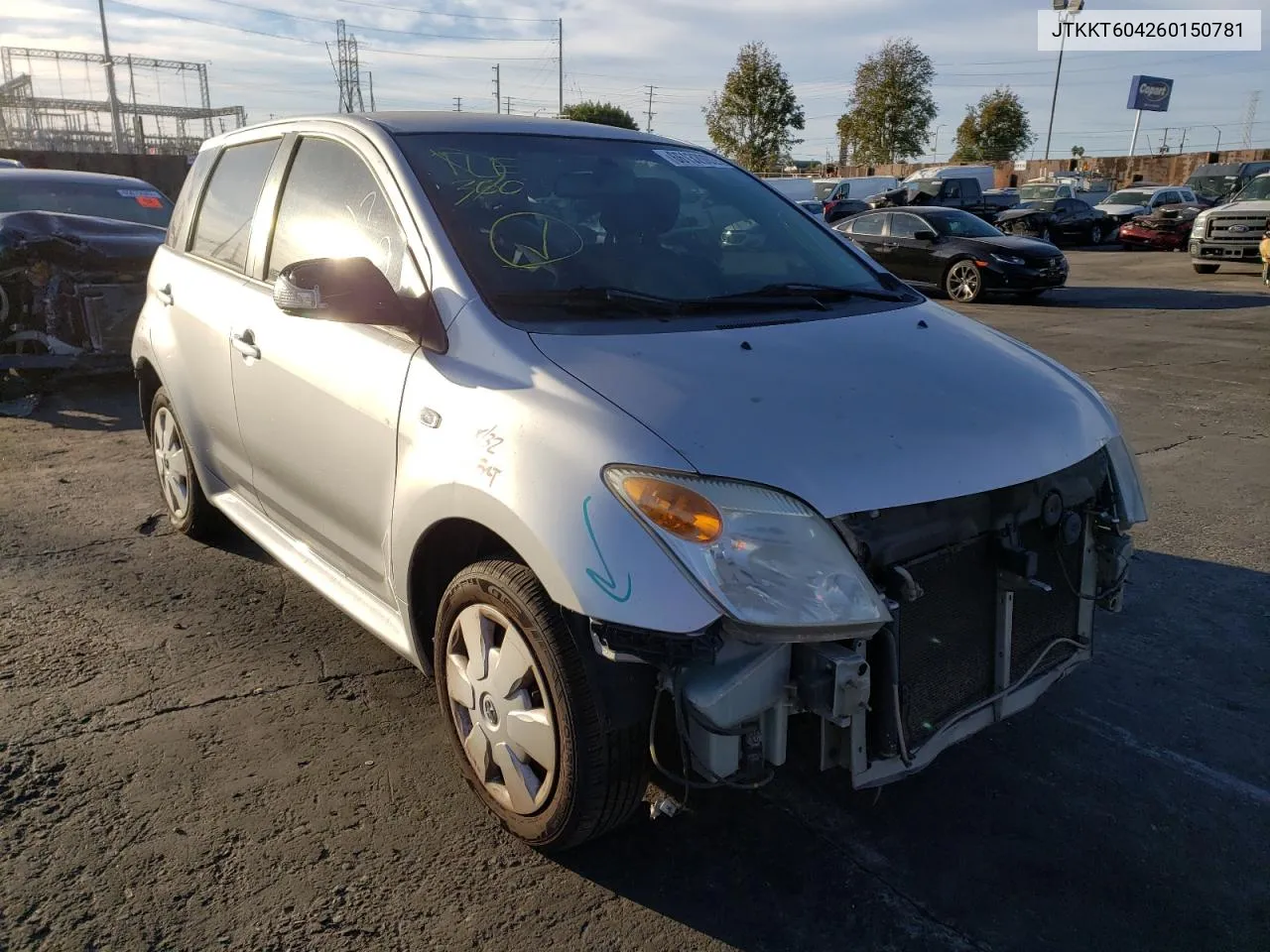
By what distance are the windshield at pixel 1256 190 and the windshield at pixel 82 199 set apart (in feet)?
61.8

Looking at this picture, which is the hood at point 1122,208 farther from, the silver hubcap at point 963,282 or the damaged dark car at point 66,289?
the damaged dark car at point 66,289

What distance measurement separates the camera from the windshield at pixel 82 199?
8.77 metres

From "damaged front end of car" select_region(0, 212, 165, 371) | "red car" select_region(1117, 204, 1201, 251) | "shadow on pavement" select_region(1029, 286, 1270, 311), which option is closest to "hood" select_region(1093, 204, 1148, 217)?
"red car" select_region(1117, 204, 1201, 251)

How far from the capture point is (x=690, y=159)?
12.3ft

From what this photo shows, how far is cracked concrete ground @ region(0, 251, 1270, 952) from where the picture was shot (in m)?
2.34

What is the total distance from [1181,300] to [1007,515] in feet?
49.5

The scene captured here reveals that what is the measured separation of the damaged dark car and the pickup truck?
23986mm

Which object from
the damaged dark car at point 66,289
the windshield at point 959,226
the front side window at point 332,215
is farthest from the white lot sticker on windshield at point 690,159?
the windshield at point 959,226

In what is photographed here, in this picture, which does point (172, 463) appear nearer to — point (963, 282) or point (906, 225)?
point (963, 282)

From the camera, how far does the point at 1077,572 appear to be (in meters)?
2.85

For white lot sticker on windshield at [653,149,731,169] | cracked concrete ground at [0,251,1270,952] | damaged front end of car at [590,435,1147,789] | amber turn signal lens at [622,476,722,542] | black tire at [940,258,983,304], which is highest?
white lot sticker on windshield at [653,149,731,169]

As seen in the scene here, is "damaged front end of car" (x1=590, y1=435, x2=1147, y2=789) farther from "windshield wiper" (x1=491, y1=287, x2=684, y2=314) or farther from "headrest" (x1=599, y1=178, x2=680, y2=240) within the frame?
"headrest" (x1=599, y1=178, x2=680, y2=240)

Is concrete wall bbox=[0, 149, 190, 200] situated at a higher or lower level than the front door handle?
higher

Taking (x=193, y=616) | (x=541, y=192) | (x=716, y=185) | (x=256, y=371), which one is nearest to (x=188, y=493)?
(x=193, y=616)
